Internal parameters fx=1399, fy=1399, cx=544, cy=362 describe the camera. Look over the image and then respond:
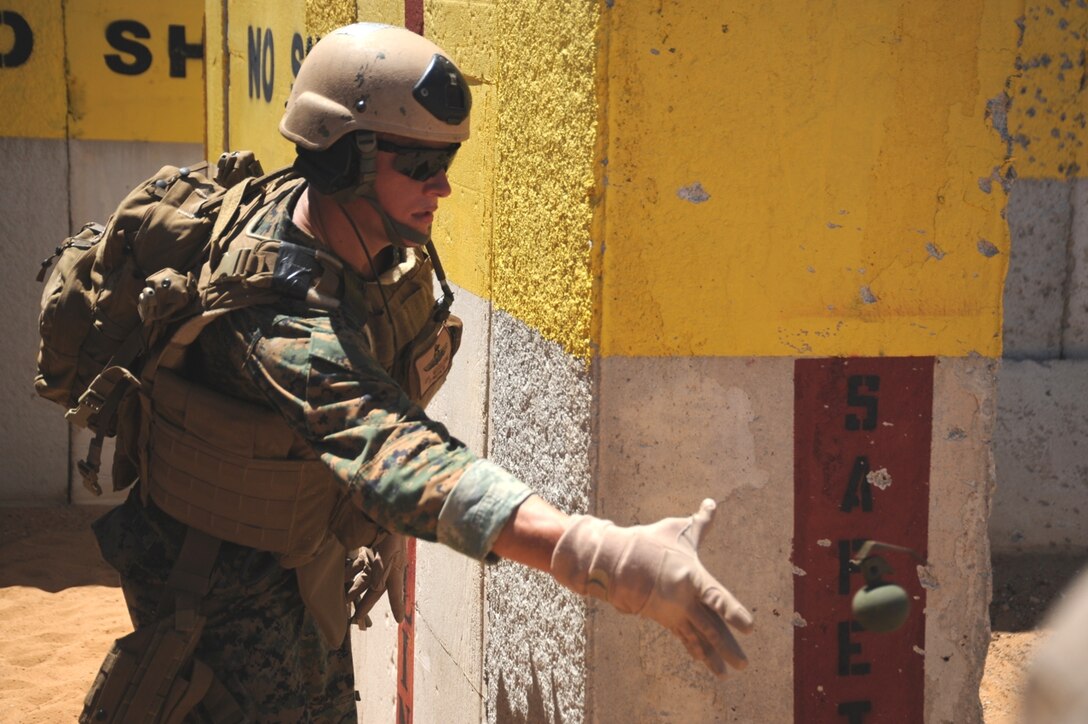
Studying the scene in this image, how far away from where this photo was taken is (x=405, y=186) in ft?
8.59

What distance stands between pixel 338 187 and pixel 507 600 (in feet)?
3.39

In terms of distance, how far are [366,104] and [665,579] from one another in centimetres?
112

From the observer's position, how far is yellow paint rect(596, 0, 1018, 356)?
257 centimetres

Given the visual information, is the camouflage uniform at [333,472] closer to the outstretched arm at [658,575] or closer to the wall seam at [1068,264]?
the outstretched arm at [658,575]

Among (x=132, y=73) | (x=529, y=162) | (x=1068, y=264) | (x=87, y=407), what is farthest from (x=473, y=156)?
(x=132, y=73)

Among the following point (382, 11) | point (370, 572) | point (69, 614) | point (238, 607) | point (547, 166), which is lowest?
point (69, 614)

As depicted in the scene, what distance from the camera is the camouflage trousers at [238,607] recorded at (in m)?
2.83

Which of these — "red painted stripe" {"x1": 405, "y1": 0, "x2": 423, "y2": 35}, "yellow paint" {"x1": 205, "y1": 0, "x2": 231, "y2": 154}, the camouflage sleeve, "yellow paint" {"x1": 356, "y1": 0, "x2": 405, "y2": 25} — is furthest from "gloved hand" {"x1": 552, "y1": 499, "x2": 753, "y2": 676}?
"yellow paint" {"x1": 205, "y1": 0, "x2": 231, "y2": 154}

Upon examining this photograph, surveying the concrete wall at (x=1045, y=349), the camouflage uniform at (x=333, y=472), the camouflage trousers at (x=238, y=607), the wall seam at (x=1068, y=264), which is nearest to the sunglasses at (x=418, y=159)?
the camouflage uniform at (x=333, y=472)

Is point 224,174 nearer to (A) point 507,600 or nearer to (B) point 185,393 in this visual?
(B) point 185,393

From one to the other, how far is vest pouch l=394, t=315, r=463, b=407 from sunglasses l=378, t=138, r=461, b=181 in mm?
463

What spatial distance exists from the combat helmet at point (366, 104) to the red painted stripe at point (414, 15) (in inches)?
42.4

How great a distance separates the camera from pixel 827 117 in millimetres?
2609

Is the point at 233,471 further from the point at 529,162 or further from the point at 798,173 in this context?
the point at 798,173
